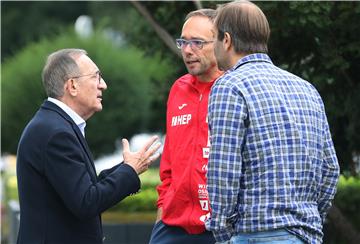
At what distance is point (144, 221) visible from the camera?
1146 centimetres

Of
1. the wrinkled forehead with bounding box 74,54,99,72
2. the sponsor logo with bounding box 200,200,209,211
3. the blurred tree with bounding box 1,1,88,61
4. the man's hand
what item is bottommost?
the blurred tree with bounding box 1,1,88,61

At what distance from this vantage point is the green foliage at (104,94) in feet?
58.0

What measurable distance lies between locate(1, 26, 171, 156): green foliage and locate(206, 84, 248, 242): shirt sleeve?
1375 cm

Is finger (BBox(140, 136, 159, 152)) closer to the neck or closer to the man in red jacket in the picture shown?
the man in red jacket

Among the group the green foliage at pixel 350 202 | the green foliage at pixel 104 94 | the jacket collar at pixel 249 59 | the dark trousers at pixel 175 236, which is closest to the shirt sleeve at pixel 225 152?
the jacket collar at pixel 249 59

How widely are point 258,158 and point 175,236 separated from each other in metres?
1.34

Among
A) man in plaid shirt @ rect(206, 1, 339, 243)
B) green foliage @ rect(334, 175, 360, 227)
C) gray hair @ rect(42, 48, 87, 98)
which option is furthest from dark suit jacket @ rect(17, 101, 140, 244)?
green foliage @ rect(334, 175, 360, 227)

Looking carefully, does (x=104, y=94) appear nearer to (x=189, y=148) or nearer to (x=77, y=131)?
(x=189, y=148)

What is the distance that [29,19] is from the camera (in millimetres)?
39656

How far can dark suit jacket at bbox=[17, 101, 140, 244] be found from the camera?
166 inches

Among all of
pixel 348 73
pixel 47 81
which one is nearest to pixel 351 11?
pixel 348 73

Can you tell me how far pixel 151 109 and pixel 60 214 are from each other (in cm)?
1577

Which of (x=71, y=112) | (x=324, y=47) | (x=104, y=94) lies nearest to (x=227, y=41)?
(x=71, y=112)

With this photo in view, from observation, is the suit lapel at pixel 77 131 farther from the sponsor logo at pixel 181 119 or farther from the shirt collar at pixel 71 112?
the sponsor logo at pixel 181 119
